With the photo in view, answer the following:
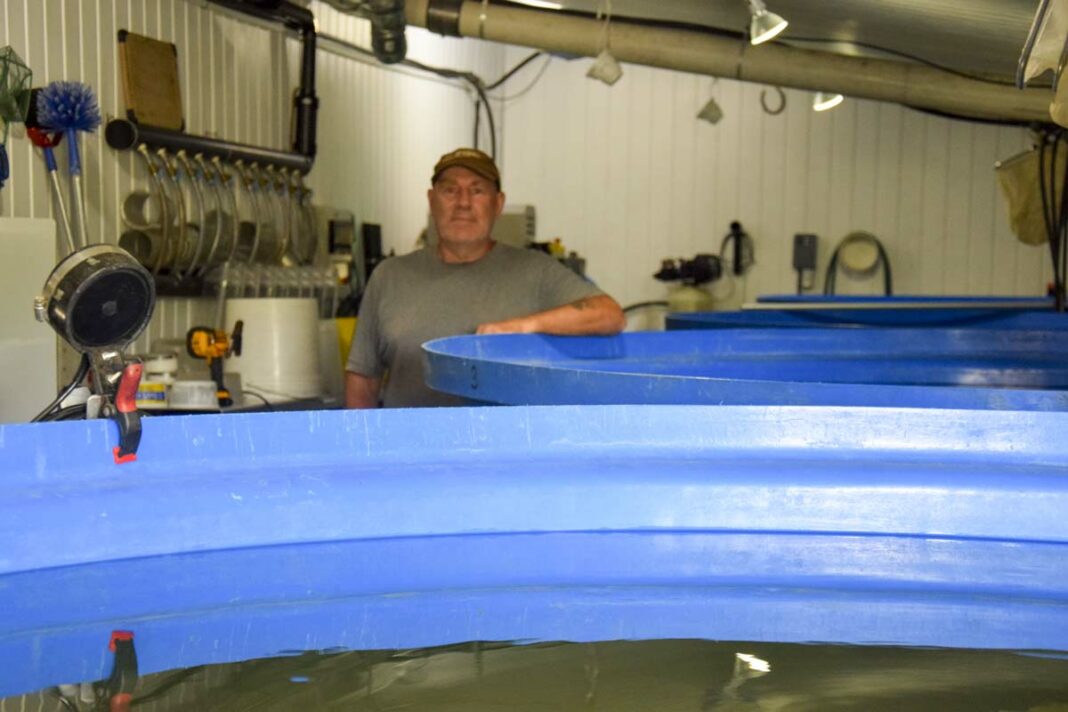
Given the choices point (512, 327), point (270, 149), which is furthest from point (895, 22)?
point (270, 149)

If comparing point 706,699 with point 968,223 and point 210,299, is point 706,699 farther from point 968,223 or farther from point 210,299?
point 968,223

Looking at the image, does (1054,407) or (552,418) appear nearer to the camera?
(552,418)

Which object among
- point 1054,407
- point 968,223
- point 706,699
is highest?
point 968,223

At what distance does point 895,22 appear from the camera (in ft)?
9.61

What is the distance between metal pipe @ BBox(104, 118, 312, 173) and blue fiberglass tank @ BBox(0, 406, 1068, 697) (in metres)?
2.45

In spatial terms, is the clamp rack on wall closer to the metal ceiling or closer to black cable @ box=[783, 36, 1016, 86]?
the metal ceiling

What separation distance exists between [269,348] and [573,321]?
3.91 ft

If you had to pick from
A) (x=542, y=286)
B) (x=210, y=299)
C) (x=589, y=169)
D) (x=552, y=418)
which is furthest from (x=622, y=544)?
(x=589, y=169)

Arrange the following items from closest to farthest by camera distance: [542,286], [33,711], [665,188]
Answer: [33,711]
[542,286]
[665,188]

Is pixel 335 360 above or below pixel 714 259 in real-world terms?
below

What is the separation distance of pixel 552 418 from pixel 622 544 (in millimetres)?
165

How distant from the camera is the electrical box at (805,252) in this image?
21.2 ft

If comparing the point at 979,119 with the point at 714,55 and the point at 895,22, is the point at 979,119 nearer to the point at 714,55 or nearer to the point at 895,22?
the point at 714,55

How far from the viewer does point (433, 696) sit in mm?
972
